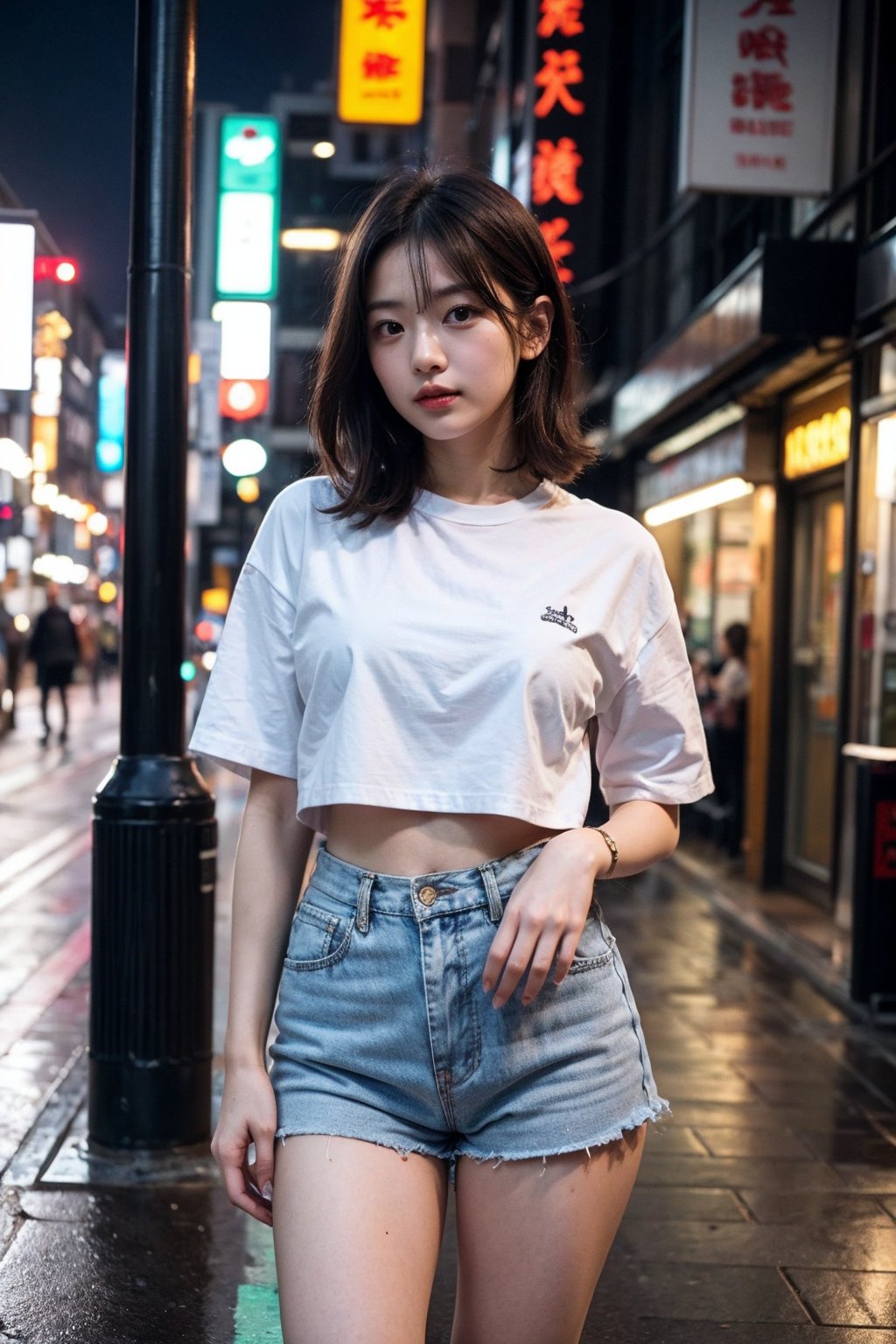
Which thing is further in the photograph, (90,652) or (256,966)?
(90,652)

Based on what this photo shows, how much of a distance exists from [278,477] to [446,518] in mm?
64576

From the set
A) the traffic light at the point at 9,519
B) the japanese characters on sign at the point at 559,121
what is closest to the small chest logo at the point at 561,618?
the traffic light at the point at 9,519

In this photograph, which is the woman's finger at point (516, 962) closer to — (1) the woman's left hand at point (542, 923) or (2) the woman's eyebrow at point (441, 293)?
(1) the woman's left hand at point (542, 923)

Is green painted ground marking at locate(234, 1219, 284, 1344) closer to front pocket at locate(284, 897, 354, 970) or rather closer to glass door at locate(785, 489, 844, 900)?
front pocket at locate(284, 897, 354, 970)

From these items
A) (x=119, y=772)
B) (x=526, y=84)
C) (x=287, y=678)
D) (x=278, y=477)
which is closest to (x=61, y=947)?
(x=119, y=772)

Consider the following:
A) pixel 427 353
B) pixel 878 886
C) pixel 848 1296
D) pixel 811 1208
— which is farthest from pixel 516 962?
pixel 878 886

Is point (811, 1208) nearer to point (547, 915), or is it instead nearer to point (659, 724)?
point (659, 724)

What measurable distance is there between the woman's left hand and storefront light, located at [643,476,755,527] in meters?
9.37

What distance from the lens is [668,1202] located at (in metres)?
4.58

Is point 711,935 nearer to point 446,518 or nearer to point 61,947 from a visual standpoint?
point 61,947

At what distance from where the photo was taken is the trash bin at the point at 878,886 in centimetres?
693

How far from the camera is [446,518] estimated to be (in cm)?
213

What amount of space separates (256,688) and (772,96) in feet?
25.6

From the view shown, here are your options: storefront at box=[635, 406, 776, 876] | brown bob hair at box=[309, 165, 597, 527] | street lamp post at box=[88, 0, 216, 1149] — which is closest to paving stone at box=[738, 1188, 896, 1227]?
street lamp post at box=[88, 0, 216, 1149]
